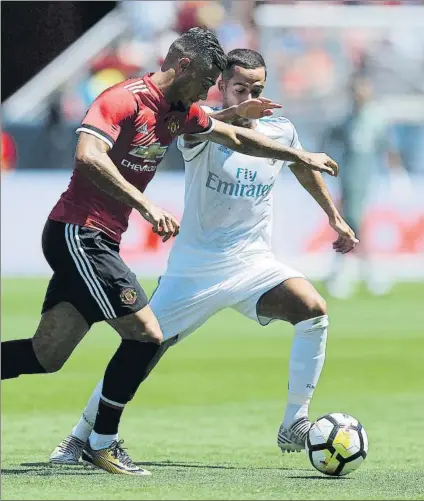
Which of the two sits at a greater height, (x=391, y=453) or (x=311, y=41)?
(x=391, y=453)

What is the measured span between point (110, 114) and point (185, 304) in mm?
1506

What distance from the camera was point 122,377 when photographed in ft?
19.8

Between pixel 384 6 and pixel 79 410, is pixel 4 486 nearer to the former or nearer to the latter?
pixel 79 410

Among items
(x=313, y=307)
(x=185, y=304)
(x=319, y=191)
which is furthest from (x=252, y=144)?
(x=185, y=304)

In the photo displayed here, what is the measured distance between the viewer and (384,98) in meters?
22.9

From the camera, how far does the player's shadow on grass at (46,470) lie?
591 cm

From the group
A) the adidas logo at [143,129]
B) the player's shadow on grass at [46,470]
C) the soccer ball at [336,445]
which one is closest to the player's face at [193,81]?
the adidas logo at [143,129]

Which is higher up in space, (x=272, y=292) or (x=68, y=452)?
(x=272, y=292)

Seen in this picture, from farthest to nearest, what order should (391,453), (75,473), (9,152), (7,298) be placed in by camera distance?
(9,152) < (7,298) < (391,453) < (75,473)

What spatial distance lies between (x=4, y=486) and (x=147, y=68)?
16.9 meters

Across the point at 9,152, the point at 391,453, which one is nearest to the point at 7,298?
the point at 9,152

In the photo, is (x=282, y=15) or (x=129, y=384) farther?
(x=282, y=15)

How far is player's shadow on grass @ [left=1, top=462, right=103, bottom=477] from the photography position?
591 cm

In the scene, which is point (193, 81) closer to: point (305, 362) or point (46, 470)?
point (305, 362)
